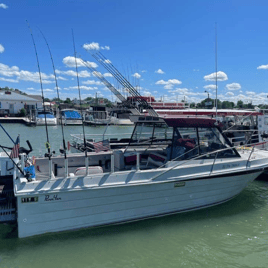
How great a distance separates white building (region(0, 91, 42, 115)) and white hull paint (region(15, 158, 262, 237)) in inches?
2127

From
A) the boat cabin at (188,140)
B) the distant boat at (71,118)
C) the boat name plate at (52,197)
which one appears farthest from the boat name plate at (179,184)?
the distant boat at (71,118)

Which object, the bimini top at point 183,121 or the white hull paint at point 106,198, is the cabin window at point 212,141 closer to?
the bimini top at point 183,121

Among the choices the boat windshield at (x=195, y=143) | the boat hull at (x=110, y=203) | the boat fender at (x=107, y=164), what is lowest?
the boat hull at (x=110, y=203)

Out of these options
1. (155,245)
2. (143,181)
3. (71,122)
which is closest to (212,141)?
(143,181)

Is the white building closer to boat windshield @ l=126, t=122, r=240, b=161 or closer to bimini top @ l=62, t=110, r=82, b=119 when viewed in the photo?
bimini top @ l=62, t=110, r=82, b=119

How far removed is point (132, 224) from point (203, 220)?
1891 millimetres

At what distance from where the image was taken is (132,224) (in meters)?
6.26

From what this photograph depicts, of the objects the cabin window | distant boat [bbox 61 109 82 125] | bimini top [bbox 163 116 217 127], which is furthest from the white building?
the cabin window

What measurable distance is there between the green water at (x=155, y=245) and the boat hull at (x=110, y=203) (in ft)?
0.79

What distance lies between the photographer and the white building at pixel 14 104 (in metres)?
54.5

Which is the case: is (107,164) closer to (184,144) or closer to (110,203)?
(110,203)

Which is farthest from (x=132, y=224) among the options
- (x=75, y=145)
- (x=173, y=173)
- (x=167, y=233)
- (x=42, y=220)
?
(x=75, y=145)

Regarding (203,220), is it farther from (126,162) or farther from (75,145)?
(75,145)

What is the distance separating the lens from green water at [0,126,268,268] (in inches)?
200
